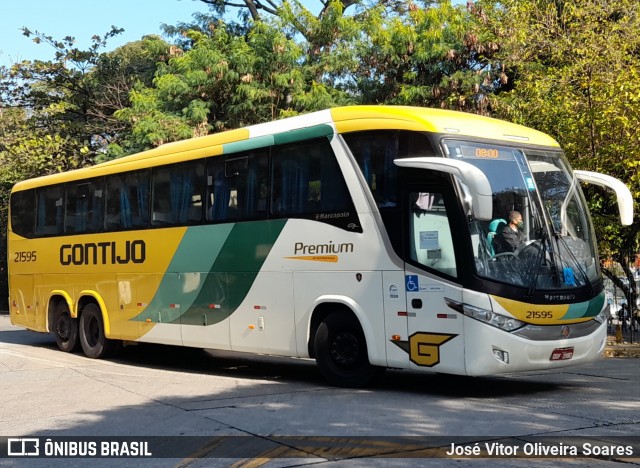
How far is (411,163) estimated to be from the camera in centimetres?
987

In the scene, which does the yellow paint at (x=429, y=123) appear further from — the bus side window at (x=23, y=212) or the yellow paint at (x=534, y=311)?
the bus side window at (x=23, y=212)

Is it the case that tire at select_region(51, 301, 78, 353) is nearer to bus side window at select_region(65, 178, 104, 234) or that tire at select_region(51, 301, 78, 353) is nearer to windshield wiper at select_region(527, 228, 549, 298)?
bus side window at select_region(65, 178, 104, 234)

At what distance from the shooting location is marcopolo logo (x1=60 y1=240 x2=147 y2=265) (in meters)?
14.7

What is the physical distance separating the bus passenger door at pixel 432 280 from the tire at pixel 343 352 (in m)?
0.89

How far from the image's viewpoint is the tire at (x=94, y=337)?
15836mm

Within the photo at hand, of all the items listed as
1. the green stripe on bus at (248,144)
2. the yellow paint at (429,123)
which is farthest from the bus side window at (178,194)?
the yellow paint at (429,123)

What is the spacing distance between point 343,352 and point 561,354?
2835mm

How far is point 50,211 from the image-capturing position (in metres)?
17.5

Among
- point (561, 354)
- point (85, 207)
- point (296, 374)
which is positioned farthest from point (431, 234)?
point (85, 207)

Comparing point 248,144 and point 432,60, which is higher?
point 432,60

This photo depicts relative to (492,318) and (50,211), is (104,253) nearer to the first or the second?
(50,211)

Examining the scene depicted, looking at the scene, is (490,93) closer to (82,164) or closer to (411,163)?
(411,163)

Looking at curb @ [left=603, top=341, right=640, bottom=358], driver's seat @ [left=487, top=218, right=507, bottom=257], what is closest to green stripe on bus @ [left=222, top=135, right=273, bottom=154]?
driver's seat @ [left=487, top=218, right=507, bottom=257]

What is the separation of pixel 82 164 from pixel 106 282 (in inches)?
740
